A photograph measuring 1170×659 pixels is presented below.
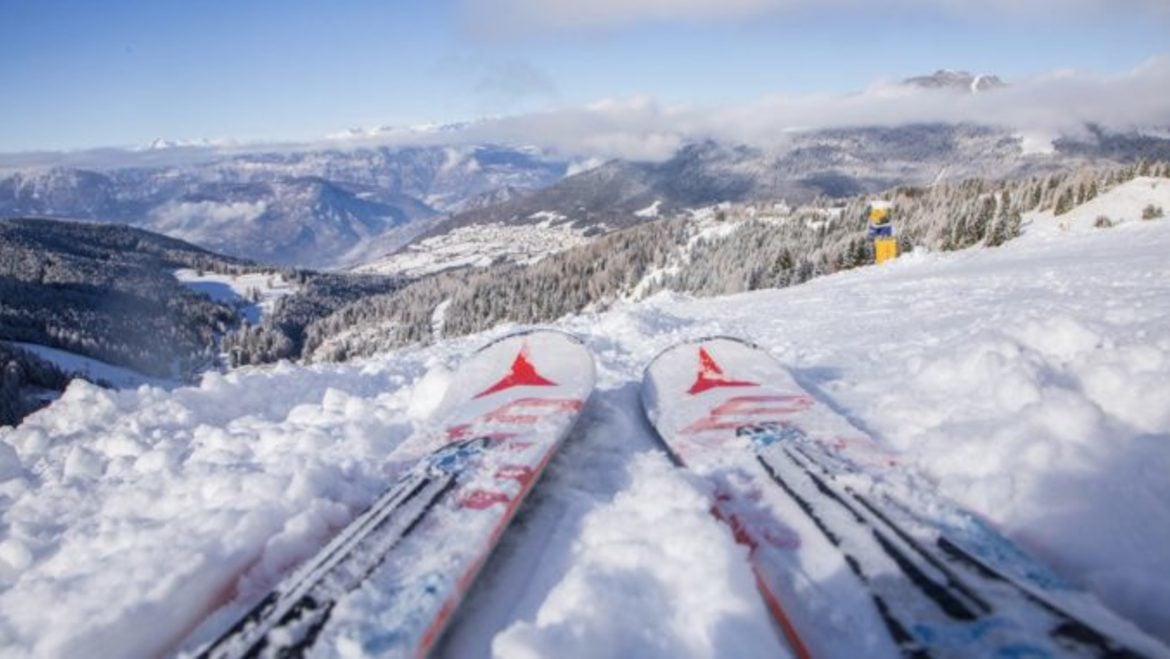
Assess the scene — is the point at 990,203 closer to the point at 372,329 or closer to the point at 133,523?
the point at 133,523

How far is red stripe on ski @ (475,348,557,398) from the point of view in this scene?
26.6 ft

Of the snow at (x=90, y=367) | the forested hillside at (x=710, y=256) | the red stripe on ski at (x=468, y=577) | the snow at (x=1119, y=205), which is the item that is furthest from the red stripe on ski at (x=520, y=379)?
the snow at (x=90, y=367)

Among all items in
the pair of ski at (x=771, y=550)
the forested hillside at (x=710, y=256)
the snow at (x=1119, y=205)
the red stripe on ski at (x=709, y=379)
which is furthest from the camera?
the forested hillside at (x=710, y=256)

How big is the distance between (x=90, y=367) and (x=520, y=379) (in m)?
144

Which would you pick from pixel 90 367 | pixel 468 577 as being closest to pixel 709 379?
pixel 468 577

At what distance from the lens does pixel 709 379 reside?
26.7 ft

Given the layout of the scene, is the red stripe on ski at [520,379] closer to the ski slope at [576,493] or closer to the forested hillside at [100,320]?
the ski slope at [576,493]

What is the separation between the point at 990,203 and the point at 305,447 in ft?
191

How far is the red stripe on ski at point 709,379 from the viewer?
7898 millimetres

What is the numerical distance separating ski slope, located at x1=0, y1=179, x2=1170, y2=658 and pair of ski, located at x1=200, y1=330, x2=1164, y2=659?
274 mm

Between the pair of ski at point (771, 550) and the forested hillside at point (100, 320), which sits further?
the forested hillside at point (100, 320)

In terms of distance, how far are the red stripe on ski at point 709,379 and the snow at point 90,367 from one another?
132183 millimetres

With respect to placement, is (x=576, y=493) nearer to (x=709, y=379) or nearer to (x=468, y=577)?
(x=468, y=577)

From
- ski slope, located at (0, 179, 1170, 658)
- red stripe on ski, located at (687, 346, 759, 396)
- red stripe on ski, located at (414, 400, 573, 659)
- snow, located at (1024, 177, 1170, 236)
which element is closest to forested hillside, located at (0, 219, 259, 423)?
ski slope, located at (0, 179, 1170, 658)
